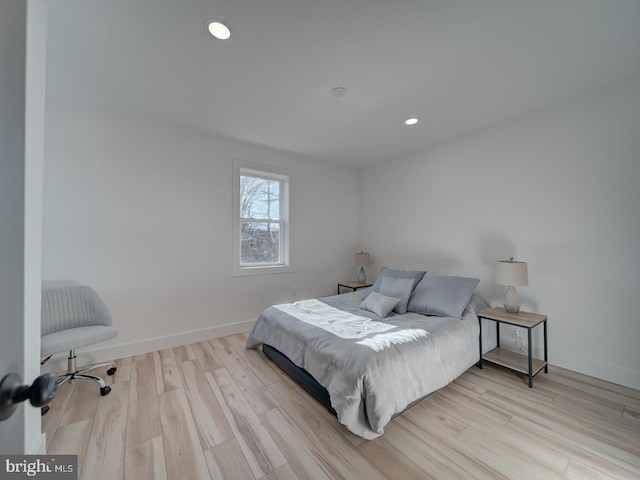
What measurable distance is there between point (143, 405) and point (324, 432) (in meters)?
1.41

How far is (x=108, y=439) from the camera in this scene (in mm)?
1568

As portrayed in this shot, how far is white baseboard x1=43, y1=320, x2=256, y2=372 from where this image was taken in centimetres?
235

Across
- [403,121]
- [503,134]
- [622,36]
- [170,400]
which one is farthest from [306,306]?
[622,36]

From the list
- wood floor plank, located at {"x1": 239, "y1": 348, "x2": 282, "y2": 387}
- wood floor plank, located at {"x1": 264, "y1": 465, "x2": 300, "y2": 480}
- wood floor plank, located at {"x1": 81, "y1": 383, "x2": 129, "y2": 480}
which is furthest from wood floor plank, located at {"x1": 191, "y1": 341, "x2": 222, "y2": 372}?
wood floor plank, located at {"x1": 264, "y1": 465, "x2": 300, "y2": 480}

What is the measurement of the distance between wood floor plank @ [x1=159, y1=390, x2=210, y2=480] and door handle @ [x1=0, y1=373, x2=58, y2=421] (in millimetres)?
1314

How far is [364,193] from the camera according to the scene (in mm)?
4570

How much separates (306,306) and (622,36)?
130 inches

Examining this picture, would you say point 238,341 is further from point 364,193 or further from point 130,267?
point 364,193

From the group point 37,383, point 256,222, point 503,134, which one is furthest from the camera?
point 256,222

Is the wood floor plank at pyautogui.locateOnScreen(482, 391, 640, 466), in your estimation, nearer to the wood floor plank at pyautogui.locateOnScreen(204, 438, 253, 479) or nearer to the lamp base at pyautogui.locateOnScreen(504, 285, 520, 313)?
the lamp base at pyautogui.locateOnScreen(504, 285, 520, 313)

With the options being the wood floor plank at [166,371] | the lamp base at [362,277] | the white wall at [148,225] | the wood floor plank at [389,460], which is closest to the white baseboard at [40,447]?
the wood floor plank at [166,371]

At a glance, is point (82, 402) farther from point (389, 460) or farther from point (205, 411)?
point (389, 460)

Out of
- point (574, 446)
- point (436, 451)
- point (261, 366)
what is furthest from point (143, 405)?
point (574, 446)

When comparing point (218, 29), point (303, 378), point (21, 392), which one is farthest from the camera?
point (303, 378)
